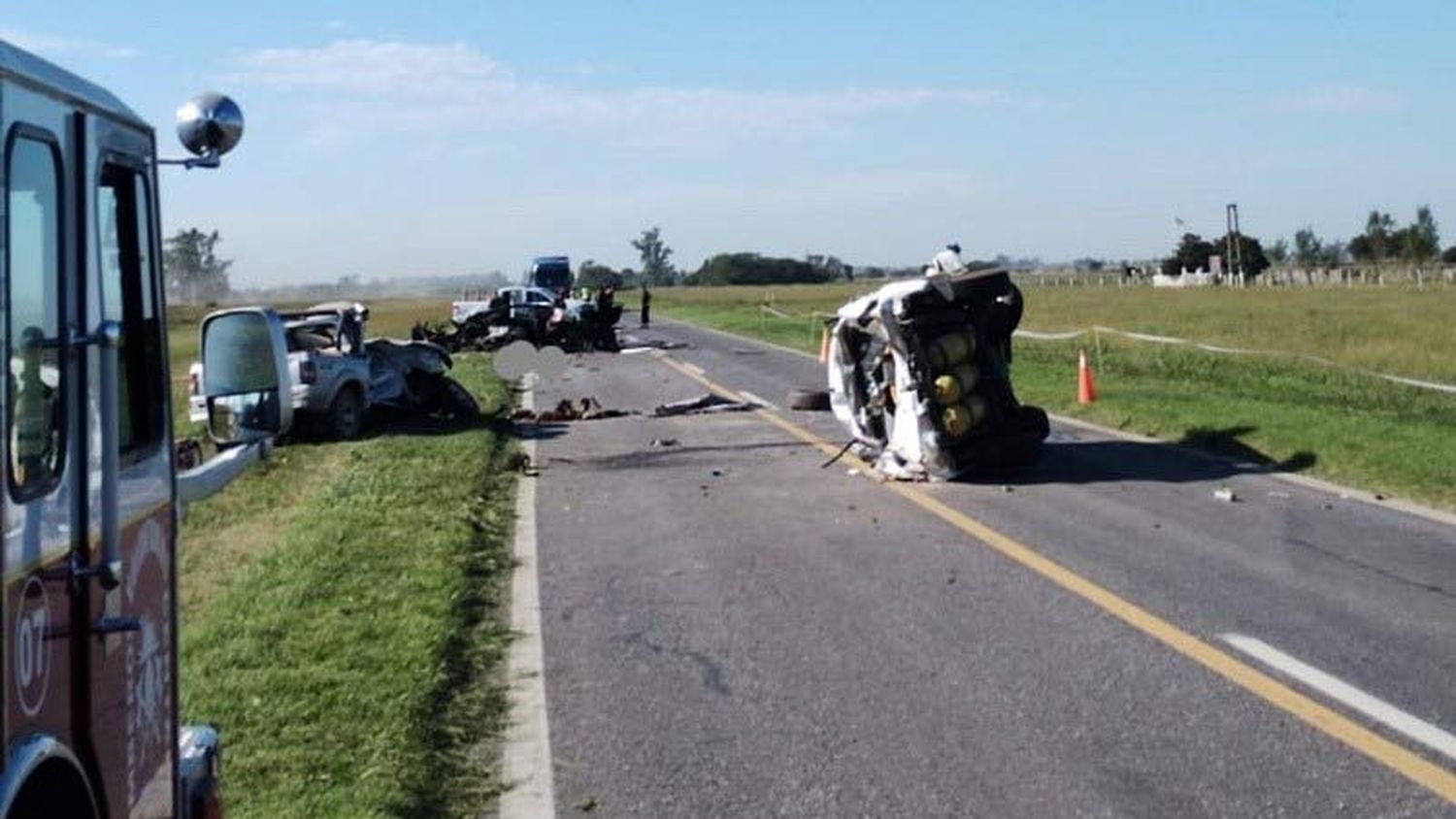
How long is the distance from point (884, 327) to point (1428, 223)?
417ft

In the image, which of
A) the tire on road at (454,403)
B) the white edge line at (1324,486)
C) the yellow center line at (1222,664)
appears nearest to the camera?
the yellow center line at (1222,664)

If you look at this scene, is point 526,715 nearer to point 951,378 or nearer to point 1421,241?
point 951,378

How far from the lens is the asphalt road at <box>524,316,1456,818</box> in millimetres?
6133

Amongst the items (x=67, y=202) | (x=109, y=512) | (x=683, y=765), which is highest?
(x=67, y=202)

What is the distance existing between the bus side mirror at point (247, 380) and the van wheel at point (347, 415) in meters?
16.0

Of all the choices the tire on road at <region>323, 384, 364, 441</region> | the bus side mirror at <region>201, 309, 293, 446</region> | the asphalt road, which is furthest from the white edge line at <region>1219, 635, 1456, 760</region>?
the tire on road at <region>323, 384, 364, 441</region>

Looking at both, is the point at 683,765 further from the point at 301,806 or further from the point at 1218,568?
the point at 1218,568

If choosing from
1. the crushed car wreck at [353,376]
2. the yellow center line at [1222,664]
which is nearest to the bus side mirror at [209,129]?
the yellow center line at [1222,664]

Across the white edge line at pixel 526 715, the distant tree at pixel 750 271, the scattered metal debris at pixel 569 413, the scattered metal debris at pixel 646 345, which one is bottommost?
the white edge line at pixel 526 715

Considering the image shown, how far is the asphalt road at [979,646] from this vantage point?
6133 mm

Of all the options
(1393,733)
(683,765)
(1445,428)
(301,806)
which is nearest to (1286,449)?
(1445,428)

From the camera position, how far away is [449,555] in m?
11.2

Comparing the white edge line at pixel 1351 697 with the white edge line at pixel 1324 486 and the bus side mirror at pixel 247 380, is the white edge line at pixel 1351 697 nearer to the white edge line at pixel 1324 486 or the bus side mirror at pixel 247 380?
the white edge line at pixel 1324 486

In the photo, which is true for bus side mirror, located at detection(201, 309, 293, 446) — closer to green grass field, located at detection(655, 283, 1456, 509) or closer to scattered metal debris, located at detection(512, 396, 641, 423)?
green grass field, located at detection(655, 283, 1456, 509)
